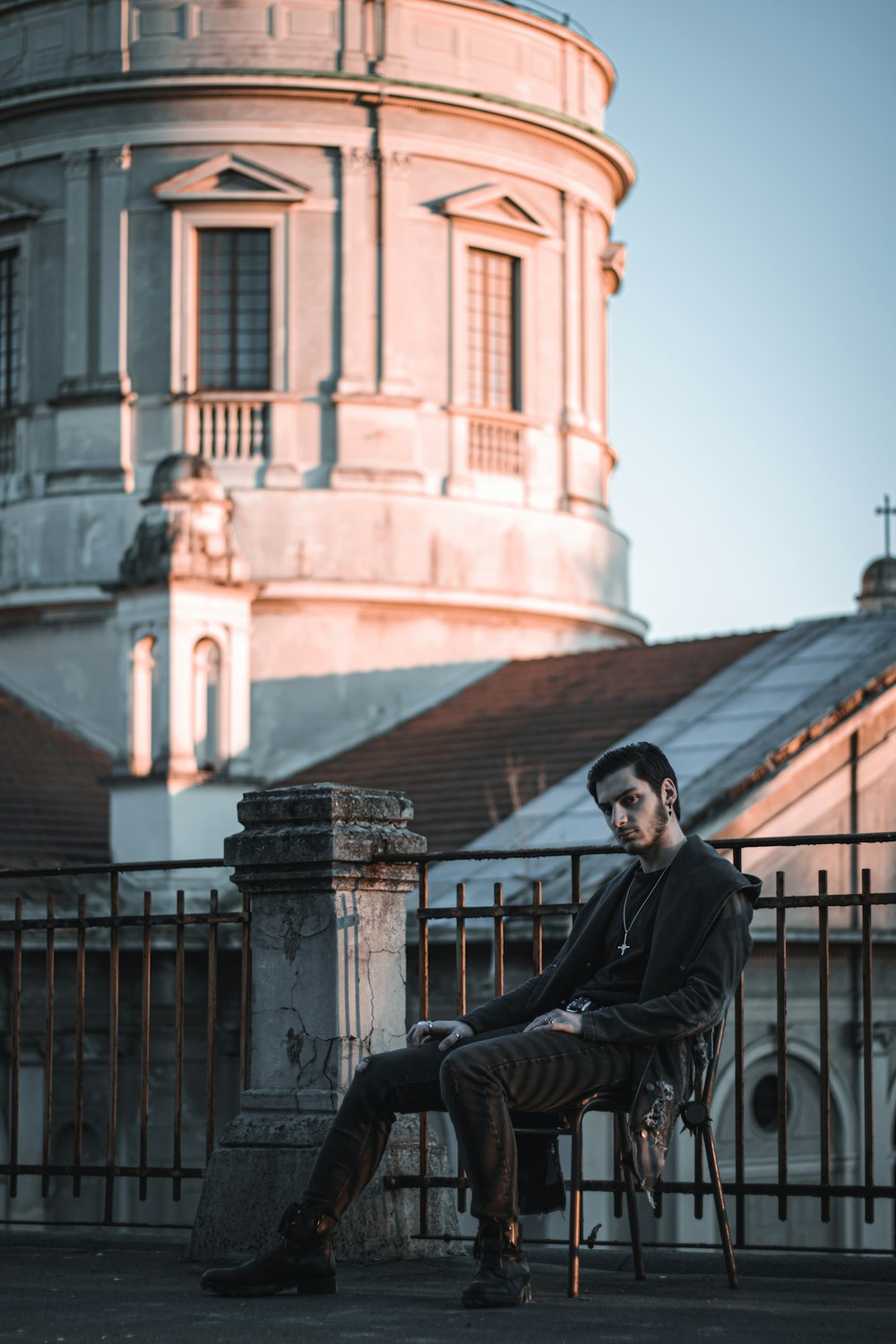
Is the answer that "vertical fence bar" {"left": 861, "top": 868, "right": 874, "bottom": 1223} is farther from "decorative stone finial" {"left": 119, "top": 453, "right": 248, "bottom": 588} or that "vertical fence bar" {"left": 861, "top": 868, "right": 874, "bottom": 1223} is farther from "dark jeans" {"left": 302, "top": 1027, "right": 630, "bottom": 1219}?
"decorative stone finial" {"left": 119, "top": 453, "right": 248, "bottom": 588}

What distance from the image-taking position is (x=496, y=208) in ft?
97.9

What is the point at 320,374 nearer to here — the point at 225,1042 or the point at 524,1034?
the point at 225,1042

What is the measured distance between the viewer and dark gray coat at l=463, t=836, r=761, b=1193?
6.84m

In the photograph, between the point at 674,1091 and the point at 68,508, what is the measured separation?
2302 centimetres

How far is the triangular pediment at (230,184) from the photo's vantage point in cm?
2872

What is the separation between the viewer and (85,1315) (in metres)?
7.02

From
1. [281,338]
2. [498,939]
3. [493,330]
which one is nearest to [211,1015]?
[498,939]

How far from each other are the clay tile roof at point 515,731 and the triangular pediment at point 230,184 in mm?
6344

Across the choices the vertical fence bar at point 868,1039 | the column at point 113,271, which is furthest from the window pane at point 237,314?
the vertical fence bar at point 868,1039

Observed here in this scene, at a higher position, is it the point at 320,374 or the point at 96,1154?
the point at 320,374

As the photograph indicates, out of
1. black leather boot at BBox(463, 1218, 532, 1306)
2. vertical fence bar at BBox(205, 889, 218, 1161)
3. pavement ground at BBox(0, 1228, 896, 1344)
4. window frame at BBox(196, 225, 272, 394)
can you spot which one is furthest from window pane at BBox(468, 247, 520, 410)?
black leather boot at BBox(463, 1218, 532, 1306)

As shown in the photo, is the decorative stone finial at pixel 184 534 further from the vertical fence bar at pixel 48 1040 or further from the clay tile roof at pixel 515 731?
the vertical fence bar at pixel 48 1040

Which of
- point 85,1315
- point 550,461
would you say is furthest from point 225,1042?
point 85,1315

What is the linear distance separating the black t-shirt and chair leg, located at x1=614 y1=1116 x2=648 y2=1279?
1.19ft
